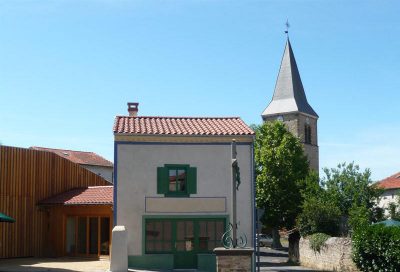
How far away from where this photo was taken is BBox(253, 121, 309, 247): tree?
41688 millimetres

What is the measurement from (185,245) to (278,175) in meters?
22.7

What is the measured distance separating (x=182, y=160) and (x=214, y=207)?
83.6 inches

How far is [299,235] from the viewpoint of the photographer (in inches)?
1366

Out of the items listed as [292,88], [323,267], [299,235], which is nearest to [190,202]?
[323,267]

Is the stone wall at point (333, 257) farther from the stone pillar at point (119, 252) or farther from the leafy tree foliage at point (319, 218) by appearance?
the stone pillar at point (119, 252)

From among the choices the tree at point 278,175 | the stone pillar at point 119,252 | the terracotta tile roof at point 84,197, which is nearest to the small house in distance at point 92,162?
the tree at point 278,175

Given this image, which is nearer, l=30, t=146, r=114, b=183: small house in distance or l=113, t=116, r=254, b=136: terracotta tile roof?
l=113, t=116, r=254, b=136: terracotta tile roof

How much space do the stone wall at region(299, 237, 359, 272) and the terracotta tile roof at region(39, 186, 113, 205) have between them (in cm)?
1060

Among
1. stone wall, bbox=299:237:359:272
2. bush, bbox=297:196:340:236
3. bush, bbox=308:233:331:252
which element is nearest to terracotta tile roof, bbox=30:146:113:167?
bush, bbox=297:196:340:236

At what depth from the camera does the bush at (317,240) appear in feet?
93.5

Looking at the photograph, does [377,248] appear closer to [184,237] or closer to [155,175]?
[184,237]

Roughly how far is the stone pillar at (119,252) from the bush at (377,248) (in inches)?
371

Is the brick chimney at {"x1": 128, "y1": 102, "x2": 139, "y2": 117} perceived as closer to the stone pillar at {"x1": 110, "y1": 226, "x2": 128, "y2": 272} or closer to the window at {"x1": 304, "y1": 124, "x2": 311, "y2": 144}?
the stone pillar at {"x1": 110, "y1": 226, "x2": 128, "y2": 272}

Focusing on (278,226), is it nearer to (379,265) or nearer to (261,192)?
(261,192)
